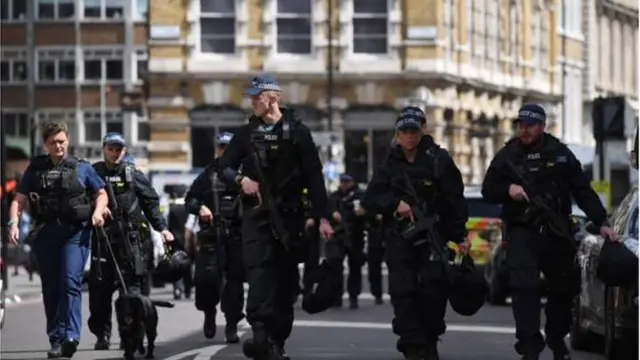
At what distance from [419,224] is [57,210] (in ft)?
9.98

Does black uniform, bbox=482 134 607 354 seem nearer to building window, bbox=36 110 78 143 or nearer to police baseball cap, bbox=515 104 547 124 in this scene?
police baseball cap, bbox=515 104 547 124

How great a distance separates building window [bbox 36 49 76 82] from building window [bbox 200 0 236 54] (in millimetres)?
24110

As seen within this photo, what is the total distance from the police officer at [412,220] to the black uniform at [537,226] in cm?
50

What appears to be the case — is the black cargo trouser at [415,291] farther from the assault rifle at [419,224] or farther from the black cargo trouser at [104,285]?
the black cargo trouser at [104,285]

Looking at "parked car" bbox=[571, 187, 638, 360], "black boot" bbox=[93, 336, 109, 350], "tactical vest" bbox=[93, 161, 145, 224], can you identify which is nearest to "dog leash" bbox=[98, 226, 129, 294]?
"tactical vest" bbox=[93, 161, 145, 224]

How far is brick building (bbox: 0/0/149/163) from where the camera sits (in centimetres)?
8850

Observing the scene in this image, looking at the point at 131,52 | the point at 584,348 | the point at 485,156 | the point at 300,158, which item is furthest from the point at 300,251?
the point at 131,52

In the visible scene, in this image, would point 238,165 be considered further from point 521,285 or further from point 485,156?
point 485,156

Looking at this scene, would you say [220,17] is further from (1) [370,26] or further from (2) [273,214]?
(2) [273,214]

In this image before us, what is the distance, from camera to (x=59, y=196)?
18031mm

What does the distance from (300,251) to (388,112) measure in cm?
4872

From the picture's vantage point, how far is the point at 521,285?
16.5 metres

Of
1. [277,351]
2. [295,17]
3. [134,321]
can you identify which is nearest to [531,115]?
[277,351]

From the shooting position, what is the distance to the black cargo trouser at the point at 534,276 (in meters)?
16.4
